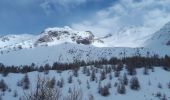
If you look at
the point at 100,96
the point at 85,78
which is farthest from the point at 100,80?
the point at 100,96

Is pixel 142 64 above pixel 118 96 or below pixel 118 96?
above

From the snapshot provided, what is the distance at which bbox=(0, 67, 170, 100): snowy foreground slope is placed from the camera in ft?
64.9

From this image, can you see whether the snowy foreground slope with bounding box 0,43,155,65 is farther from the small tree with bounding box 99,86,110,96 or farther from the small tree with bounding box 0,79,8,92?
the small tree with bounding box 99,86,110,96

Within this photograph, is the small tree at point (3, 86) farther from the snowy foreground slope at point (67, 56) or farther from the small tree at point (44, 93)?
the snowy foreground slope at point (67, 56)

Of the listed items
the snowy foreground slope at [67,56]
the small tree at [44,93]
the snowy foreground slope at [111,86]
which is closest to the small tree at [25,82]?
the snowy foreground slope at [111,86]

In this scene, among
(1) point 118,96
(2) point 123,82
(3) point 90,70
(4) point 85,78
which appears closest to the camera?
(1) point 118,96

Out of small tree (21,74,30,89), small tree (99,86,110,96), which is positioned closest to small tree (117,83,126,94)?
small tree (99,86,110,96)

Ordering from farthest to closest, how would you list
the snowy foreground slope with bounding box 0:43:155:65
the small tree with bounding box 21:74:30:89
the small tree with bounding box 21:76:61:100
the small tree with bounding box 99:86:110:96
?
the snowy foreground slope with bounding box 0:43:155:65 < the small tree with bounding box 21:74:30:89 < the small tree with bounding box 99:86:110:96 < the small tree with bounding box 21:76:61:100

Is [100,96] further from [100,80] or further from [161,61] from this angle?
[161,61]

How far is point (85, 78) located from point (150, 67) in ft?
14.5

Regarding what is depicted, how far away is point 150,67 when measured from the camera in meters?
24.4

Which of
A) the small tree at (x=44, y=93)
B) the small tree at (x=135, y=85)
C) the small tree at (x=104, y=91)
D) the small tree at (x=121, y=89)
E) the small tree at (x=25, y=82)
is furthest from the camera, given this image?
the small tree at (x=25, y=82)

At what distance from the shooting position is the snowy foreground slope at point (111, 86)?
19.8m

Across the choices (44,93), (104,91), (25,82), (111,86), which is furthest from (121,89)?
(44,93)
